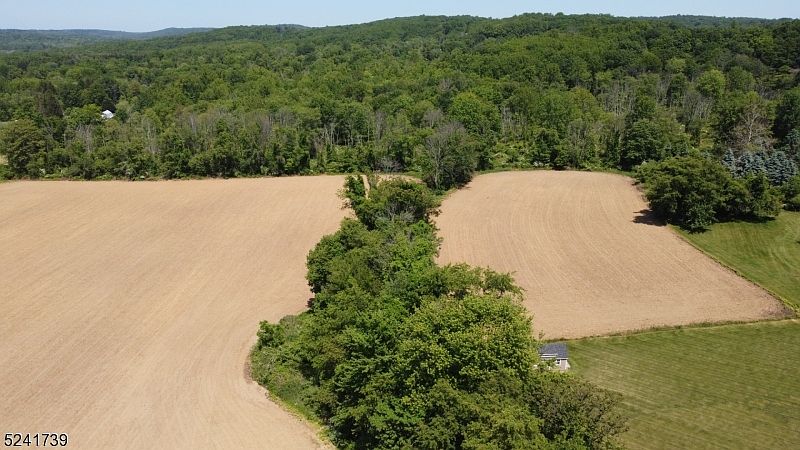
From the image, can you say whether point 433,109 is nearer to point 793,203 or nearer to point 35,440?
point 793,203

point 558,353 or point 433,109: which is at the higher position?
point 433,109

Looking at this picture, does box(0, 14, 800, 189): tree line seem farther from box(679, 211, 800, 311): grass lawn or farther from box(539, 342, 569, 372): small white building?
box(539, 342, 569, 372): small white building

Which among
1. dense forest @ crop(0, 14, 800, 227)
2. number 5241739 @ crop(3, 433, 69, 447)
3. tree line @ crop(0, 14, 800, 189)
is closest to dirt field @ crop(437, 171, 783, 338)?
dense forest @ crop(0, 14, 800, 227)

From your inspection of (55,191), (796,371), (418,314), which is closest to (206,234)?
(55,191)

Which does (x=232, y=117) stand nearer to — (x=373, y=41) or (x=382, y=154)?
(x=382, y=154)

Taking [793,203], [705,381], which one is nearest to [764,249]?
[793,203]
